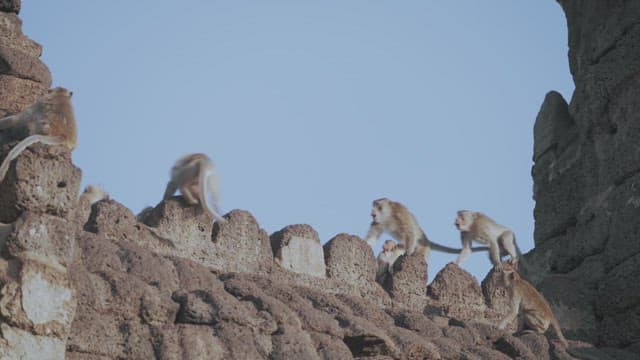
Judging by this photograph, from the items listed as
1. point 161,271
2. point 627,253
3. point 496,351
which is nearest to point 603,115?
point 627,253

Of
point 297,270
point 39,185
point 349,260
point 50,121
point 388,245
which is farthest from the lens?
point 388,245

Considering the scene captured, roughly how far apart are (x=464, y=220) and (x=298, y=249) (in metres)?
5.51

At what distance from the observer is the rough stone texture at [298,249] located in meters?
13.4

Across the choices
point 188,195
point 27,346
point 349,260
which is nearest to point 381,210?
point 349,260

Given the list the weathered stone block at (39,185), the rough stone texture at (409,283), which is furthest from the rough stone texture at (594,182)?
the weathered stone block at (39,185)

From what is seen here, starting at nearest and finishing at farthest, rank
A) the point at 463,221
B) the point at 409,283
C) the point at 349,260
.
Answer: the point at 349,260
the point at 409,283
the point at 463,221

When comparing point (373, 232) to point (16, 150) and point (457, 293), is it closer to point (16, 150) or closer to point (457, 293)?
point (457, 293)

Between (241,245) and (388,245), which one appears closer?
(241,245)

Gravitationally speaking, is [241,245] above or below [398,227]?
below

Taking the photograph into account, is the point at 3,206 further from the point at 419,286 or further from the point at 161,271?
the point at 419,286

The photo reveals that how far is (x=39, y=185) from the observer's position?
1025 centimetres

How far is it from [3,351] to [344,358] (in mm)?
2928

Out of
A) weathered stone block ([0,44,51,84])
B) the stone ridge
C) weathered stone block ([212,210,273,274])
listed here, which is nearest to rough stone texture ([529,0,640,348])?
the stone ridge

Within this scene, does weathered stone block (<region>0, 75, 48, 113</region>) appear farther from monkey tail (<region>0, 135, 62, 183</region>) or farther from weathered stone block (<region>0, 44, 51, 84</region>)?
monkey tail (<region>0, 135, 62, 183</region>)
